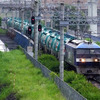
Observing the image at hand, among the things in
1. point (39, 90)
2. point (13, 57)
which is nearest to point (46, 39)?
point (13, 57)

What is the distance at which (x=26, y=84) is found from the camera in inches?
850

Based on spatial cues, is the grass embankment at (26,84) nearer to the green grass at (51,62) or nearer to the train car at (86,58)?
the green grass at (51,62)

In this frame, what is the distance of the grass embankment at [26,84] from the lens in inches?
713

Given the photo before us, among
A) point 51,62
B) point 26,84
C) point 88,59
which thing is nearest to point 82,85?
point 26,84

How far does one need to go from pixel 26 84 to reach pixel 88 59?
403cm

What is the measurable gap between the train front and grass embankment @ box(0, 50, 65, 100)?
222 cm

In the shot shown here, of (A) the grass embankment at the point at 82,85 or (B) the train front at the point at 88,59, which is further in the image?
(B) the train front at the point at 88,59

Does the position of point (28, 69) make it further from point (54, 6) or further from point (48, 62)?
point (54, 6)

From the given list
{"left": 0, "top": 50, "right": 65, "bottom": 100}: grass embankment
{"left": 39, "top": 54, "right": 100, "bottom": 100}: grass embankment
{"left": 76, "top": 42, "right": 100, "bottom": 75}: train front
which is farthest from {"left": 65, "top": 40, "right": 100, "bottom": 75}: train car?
{"left": 0, "top": 50, "right": 65, "bottom": 100}: grass embankment

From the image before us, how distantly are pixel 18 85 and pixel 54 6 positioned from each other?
29.4 meters

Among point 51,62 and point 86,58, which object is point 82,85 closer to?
point 86,58

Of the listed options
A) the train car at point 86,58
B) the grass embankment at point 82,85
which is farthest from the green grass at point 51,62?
the train car at point 86,58

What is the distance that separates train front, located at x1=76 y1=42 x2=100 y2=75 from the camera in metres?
23.7

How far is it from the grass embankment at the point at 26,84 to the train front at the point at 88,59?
222cm
